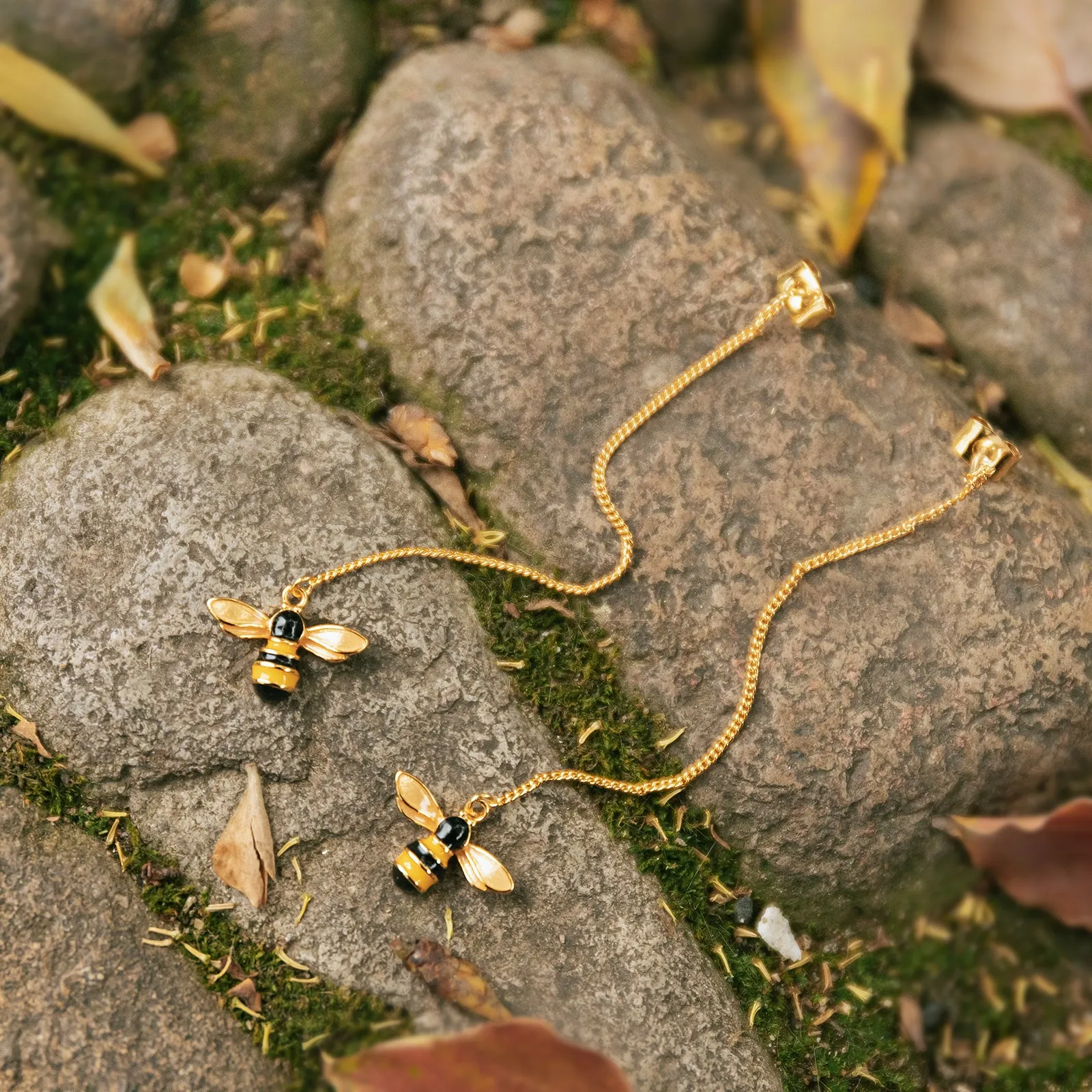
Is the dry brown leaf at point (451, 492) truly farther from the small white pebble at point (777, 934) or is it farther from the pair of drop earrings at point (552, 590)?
the small white pebble at point (777, 934)

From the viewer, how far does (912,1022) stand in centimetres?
297

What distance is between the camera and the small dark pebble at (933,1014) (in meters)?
3.00

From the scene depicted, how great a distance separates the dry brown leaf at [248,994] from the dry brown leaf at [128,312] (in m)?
1.63

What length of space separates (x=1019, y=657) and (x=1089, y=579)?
331 millimetres

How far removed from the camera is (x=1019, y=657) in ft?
9.81

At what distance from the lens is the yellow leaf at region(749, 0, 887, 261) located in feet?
11.9

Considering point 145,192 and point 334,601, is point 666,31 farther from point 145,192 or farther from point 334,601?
point 334,601

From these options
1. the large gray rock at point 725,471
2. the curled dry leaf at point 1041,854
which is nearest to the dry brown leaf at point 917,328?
the large gray rock at point 725,471

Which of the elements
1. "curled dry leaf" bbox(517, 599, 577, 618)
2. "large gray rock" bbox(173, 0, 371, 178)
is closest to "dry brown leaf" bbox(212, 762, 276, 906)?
"curled dry leaf" bbox(517, 599, 577, 618)

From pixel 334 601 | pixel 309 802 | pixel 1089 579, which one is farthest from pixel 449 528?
pixel 1089 579

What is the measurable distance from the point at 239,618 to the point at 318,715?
32 centimetres

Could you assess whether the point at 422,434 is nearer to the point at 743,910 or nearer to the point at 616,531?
the point at 616,531

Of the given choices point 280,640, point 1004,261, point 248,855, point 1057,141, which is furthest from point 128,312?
point 1057,141

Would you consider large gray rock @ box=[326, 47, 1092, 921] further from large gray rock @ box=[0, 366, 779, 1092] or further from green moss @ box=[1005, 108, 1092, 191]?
green moss @ box=[1005, 108, 1092, 191]
